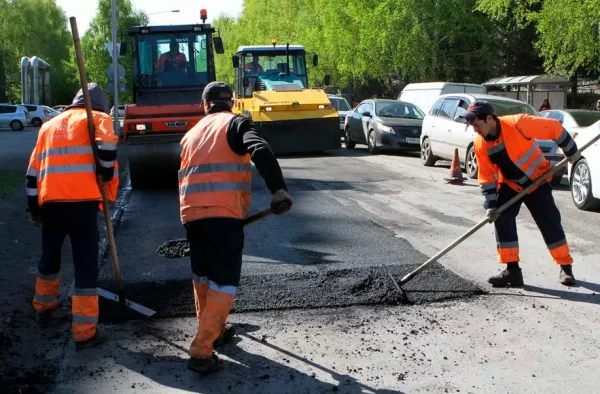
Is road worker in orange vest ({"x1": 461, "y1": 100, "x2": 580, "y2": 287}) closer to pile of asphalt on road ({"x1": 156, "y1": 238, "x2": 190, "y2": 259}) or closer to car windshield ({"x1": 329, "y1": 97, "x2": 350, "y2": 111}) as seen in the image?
pile of asphalt on road ({"x1": 156, "y1": 238, "x2": 190, "y2": 259})

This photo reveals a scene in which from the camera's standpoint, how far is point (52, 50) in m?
78.8

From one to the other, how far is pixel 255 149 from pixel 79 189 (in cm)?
145

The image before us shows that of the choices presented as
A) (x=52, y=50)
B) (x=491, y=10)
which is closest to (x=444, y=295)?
(x=491, y=10)

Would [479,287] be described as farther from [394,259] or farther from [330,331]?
[330,331]

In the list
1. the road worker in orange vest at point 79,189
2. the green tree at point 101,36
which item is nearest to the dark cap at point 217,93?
the road worker in orange vest at point 79,189

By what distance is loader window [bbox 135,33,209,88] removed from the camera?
1458 cm

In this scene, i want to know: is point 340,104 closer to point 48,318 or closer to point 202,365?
point 48,318

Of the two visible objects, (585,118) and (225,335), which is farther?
(585,118)

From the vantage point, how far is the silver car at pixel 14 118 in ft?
142

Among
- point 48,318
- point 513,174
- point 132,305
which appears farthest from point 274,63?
point 48,318

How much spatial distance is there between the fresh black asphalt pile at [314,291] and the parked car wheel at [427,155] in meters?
10.4

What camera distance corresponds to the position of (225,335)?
5129 mm

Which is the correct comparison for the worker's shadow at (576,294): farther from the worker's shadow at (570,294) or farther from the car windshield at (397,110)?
the car windshield at (397,110)

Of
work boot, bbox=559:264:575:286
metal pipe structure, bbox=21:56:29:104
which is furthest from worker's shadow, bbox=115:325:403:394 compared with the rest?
metal pipe structure, bbox=21:56:29:104
